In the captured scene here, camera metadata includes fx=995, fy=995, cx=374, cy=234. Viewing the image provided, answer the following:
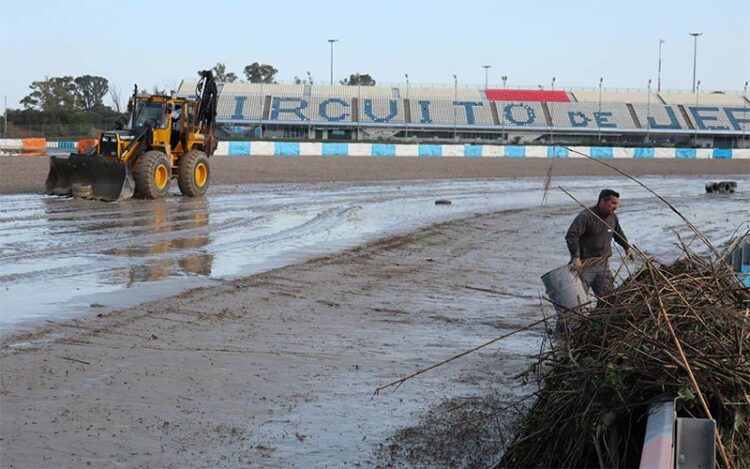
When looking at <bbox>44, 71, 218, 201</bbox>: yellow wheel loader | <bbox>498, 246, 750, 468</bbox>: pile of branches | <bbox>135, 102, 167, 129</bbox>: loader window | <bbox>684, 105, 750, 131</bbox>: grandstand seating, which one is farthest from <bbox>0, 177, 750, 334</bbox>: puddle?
<bbox>684, 105, 750, 131</bbox>: grandstand seating

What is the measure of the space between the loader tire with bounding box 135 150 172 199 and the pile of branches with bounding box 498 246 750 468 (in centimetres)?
1833

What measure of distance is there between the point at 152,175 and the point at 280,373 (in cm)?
1570

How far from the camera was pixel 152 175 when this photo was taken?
22.8 metres

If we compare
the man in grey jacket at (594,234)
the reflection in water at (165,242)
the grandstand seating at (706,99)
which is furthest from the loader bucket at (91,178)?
the grandstand seating at (706,99)

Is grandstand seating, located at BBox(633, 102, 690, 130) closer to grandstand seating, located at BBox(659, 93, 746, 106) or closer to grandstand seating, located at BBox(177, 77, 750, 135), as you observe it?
grandstand seating, located at BBox(177, 77, 750, 135)

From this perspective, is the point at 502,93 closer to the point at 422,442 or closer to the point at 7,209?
the point at 7,209

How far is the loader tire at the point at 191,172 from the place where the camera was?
24.6 meters

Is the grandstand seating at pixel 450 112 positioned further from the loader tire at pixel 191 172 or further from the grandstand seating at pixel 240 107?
the loader tire at pixel 191 172

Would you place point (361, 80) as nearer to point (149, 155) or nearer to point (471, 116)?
point (471, 116)

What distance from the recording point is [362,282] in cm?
1267

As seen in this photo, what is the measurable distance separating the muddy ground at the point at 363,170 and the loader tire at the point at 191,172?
14.3 ft

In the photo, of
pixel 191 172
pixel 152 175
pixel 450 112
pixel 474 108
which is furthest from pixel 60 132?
pixel 152 175

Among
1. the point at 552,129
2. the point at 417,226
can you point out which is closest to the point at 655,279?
the point at 417,226

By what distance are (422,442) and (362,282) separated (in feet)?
20.8
